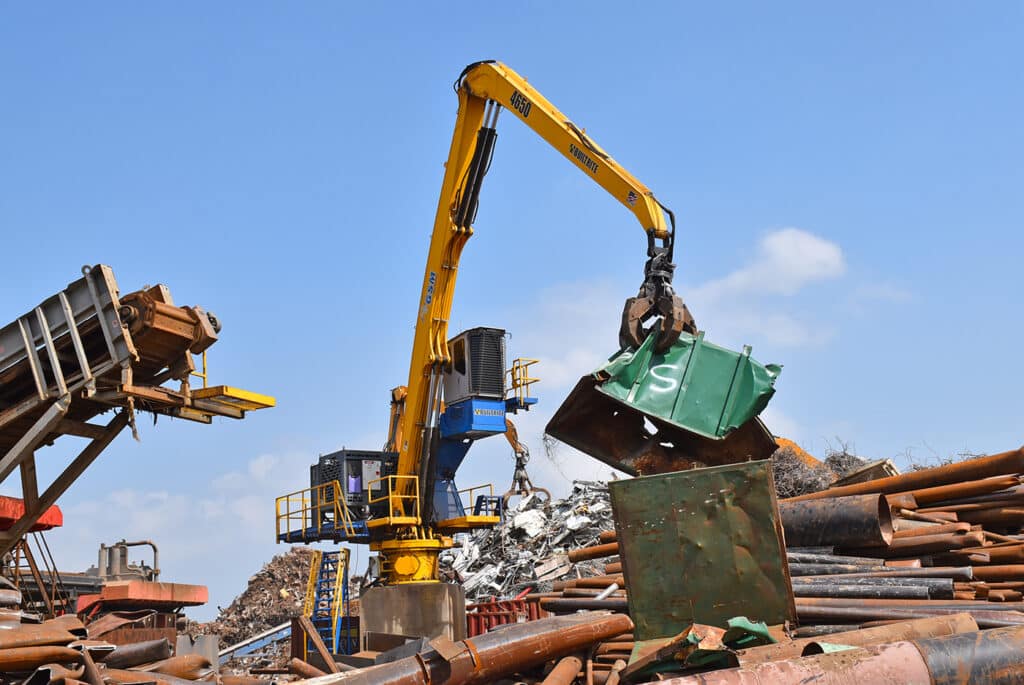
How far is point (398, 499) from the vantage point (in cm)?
1858

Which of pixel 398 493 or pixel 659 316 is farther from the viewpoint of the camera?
pixel 398 493

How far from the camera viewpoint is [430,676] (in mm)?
5457

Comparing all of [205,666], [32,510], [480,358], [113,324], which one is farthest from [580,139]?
[205,666]

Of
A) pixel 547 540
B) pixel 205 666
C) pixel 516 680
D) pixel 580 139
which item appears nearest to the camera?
pixel 516 680

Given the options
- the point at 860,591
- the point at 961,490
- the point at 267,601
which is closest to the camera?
the point at 860,591

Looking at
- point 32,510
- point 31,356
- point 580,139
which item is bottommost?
point 32,510

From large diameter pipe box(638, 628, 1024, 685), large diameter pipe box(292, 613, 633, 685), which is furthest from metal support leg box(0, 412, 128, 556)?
large diameter pipe box(638, 628, 1024, 685)

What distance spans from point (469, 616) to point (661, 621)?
1109 centimetres

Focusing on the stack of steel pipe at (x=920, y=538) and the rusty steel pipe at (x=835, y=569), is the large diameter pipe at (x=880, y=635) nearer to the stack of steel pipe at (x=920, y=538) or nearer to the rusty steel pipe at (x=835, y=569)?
the stack of steel pipe at (x=920, y=538)

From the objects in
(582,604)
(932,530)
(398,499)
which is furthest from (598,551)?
(398,499)

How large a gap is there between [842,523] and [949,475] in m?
2.12

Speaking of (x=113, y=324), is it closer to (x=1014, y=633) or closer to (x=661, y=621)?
(x=661, y=621)

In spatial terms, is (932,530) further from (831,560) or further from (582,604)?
(582,604)

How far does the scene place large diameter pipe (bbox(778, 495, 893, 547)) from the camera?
7.86 m
